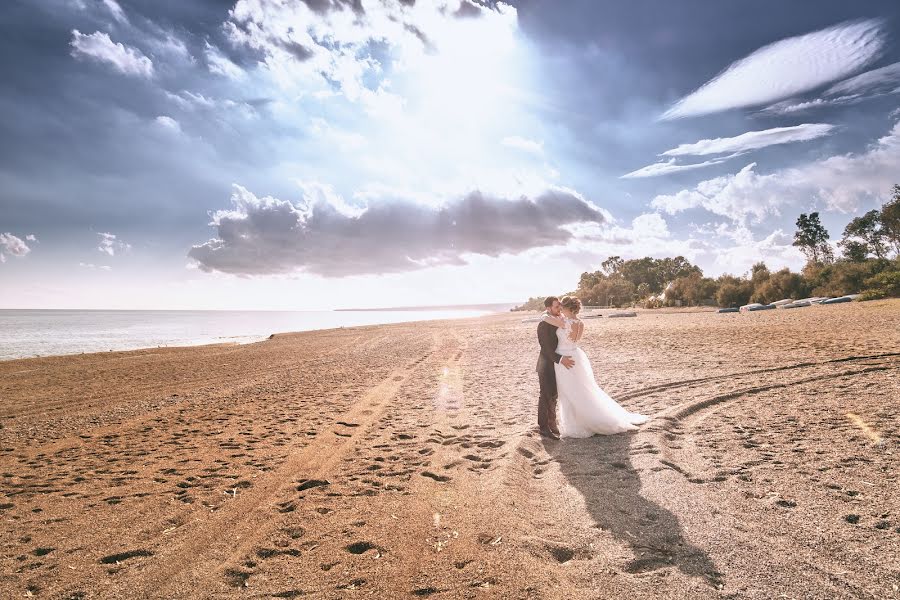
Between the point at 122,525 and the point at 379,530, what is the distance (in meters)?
3.04

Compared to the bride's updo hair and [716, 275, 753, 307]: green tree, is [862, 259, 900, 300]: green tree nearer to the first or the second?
[716, 275, 753, 307]: green tree

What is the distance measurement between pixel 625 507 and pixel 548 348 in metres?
3.05

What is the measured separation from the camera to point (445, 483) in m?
5.75

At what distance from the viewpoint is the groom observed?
733 cm

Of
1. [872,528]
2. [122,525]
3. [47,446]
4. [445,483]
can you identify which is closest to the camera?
[872,528]

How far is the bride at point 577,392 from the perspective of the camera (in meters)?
7.23

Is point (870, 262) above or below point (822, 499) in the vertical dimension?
above

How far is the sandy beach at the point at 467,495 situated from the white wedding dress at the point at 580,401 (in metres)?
0.29

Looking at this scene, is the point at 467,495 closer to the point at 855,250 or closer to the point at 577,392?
the point at 577,392

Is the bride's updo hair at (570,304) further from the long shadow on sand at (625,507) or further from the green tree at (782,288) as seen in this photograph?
the green tree at (782,288)

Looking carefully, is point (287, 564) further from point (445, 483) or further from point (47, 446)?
point (47, 446)

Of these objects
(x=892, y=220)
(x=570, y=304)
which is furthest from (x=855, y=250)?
(x=570, y=304)

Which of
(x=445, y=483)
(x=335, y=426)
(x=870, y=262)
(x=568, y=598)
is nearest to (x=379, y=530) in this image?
(x=445, y=483)

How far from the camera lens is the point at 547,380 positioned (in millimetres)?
7473
